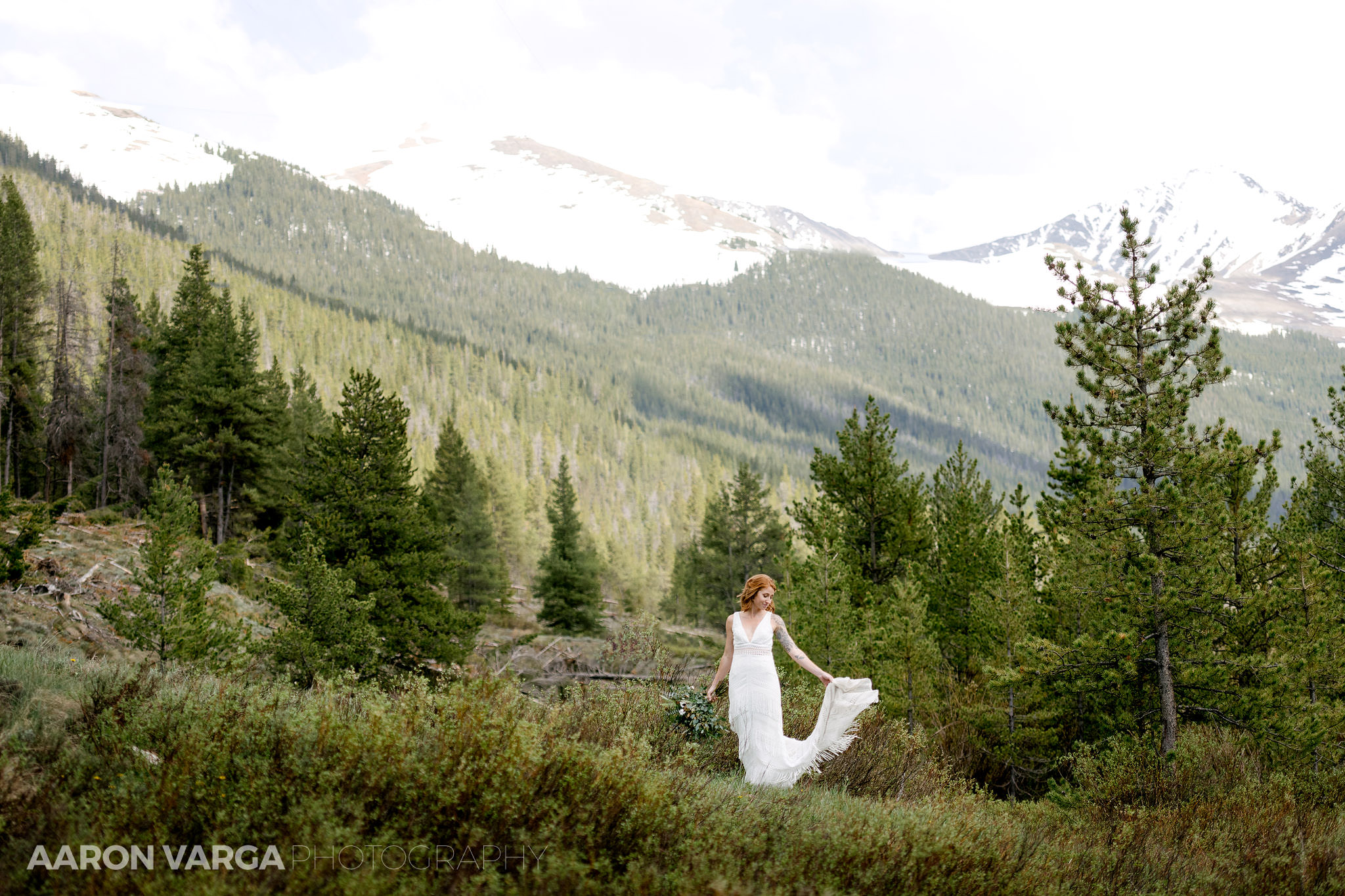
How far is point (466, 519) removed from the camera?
1521 inches

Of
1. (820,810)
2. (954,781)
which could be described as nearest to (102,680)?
(820,810)

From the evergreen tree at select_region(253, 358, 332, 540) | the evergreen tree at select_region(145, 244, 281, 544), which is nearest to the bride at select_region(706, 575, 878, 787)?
the evergreen tree at select_region(253, 358, 332, 540)

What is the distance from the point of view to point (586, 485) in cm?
11750

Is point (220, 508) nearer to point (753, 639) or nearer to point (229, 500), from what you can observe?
point (229, 500)

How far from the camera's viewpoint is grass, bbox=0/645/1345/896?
3.44 meters

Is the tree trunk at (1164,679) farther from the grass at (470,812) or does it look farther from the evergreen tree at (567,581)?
the evergreen tree at (567,581)

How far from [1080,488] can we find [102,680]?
46.0ft

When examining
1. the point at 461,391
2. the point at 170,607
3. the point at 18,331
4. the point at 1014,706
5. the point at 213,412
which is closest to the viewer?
the point at 170,607

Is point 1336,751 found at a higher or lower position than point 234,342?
lower

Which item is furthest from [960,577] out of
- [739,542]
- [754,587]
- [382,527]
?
[739,542]

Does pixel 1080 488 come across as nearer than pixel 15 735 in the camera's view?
No

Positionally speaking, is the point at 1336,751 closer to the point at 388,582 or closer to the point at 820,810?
the point at 820,810

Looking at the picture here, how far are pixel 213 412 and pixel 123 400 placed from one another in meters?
4.19

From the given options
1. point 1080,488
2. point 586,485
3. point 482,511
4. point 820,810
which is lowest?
point 586,485
